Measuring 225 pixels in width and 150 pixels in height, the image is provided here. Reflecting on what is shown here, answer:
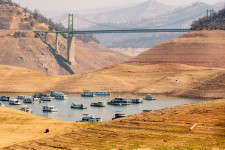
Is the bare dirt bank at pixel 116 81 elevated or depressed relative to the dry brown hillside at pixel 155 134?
depressed

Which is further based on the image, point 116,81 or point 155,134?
point 116,81

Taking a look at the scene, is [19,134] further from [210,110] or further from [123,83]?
[123,83]

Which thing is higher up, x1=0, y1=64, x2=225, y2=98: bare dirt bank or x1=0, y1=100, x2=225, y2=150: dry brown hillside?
x1=0, y1=100, x2=225, y2=150: dry brown hillside

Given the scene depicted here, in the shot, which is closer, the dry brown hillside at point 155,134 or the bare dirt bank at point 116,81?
the dry brown hillside at point 155,134

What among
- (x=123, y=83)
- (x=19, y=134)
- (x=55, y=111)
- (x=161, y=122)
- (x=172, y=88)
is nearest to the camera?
(x=161, y=122)

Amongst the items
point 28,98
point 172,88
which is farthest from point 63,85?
point 28,98

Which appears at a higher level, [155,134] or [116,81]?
[155,134]

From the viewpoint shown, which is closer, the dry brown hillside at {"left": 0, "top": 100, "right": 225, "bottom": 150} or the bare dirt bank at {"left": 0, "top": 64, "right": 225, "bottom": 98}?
the dry brown hillside at {"left": 0, "top": 100, "right": 225, "bottom": 150}

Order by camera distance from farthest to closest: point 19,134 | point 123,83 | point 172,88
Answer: point 123,83
point 172,88
point 19,134
